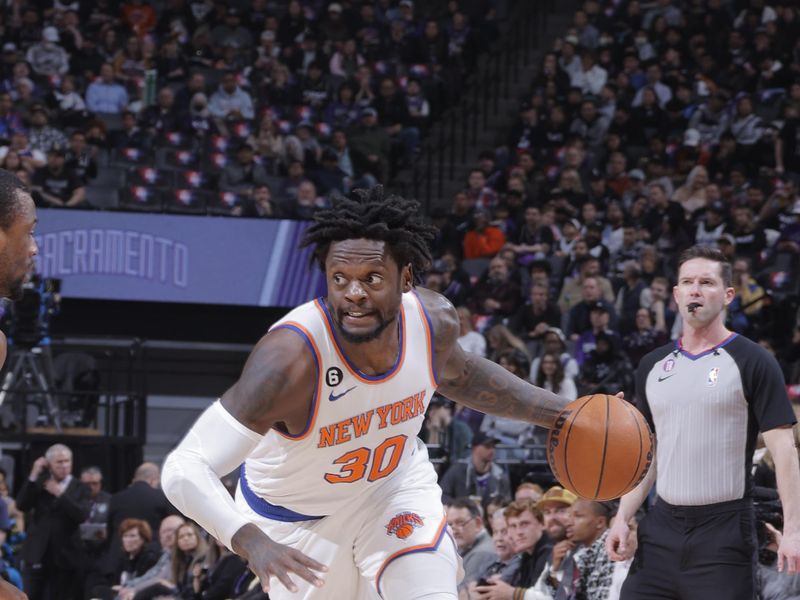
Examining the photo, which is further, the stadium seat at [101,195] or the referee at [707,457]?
the stadium seat at [101,195]

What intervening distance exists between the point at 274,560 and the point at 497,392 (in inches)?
59.0

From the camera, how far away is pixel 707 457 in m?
5.28

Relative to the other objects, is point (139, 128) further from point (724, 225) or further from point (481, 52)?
point (724, 225)

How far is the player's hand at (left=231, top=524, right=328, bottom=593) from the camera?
3.87 metres

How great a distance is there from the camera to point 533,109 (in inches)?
689

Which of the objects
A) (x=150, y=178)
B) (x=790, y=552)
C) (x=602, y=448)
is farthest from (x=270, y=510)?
(x=150, y=178)

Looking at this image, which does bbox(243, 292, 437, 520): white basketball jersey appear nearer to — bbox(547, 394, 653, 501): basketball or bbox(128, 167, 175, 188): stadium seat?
bbox(547, 394, 653, 501): basketball

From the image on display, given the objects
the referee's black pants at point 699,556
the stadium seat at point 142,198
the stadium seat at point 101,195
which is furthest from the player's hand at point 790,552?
the stadium seat at point 101,195

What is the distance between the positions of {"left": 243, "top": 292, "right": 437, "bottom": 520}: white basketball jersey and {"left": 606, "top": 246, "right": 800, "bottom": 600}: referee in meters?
1.12

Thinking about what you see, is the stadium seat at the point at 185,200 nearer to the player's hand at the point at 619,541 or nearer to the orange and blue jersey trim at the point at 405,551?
the player's hand at the point at 619,541

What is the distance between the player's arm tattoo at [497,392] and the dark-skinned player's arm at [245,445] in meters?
0.84

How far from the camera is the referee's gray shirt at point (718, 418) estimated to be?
523 cm

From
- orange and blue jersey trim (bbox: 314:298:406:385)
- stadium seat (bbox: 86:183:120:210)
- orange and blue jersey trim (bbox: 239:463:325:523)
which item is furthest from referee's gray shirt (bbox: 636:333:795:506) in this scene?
stadium seat (bbox: 86:183:120:210)

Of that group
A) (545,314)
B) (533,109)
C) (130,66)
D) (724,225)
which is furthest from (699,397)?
(130,66)
